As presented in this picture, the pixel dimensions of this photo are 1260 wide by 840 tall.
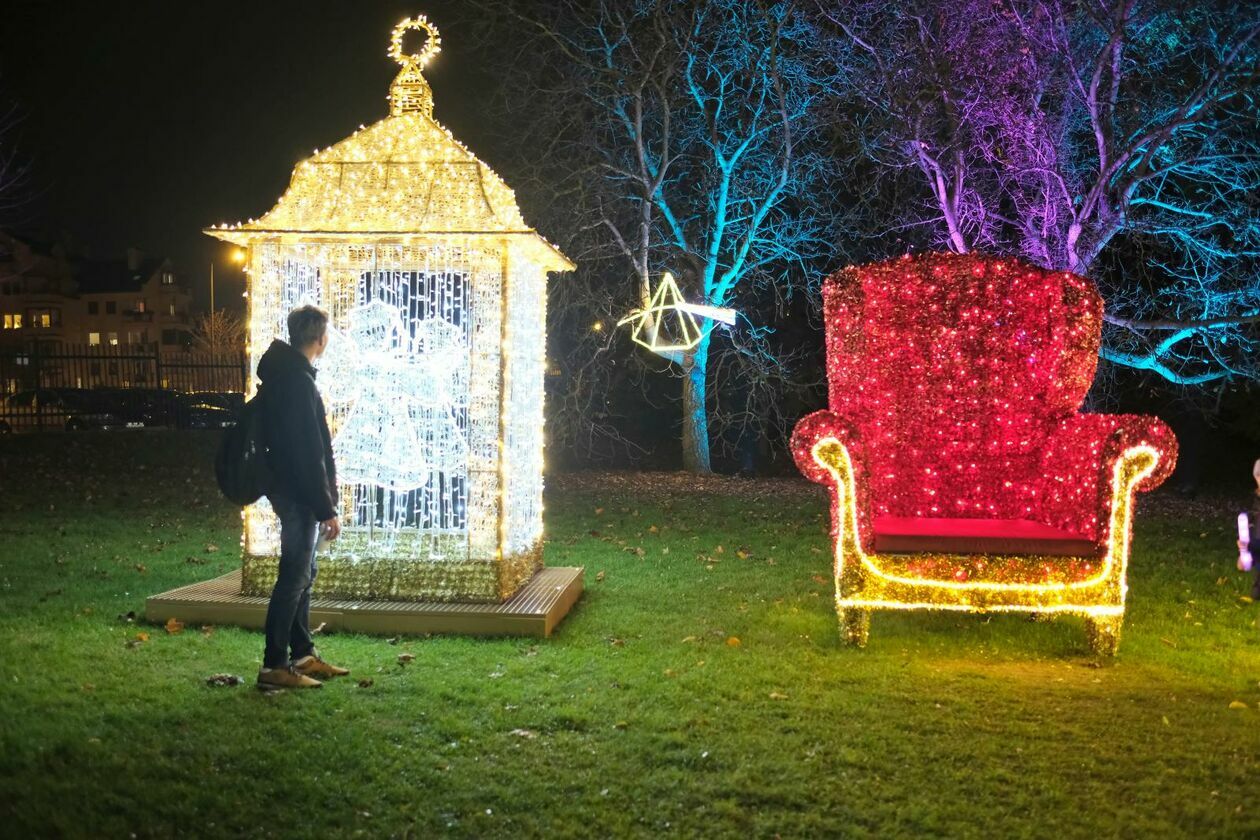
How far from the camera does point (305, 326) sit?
4520 millimetres

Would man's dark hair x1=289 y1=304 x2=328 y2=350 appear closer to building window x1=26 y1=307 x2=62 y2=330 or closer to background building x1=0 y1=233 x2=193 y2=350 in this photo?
background building x1=0 y1=233 x2=193 y2=350

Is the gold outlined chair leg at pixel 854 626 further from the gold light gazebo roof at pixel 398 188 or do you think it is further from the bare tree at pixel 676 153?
the bare tree at pixel 676 153

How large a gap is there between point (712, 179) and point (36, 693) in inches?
540

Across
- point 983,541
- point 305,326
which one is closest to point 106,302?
point 305,326

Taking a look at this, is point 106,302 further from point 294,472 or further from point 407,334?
A: point 294,472

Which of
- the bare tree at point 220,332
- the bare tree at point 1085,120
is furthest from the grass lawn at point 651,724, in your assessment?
→ the bare tree at point 220,332

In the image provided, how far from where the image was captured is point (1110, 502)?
202 inches

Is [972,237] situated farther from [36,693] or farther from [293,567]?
[36,693]

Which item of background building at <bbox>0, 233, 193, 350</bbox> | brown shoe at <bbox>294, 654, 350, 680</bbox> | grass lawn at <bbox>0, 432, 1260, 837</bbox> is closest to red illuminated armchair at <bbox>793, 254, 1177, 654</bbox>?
grass lawn at <bbox>0, 432, 1260, 837</bbox>

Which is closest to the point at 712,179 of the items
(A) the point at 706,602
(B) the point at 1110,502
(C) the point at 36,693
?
(A) the point at 706,602

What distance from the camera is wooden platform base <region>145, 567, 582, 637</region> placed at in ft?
18.0

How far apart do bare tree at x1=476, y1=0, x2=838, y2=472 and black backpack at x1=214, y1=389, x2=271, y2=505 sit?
1056 cm

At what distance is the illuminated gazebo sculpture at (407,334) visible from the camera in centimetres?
576

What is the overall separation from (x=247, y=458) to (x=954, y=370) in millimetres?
4146
